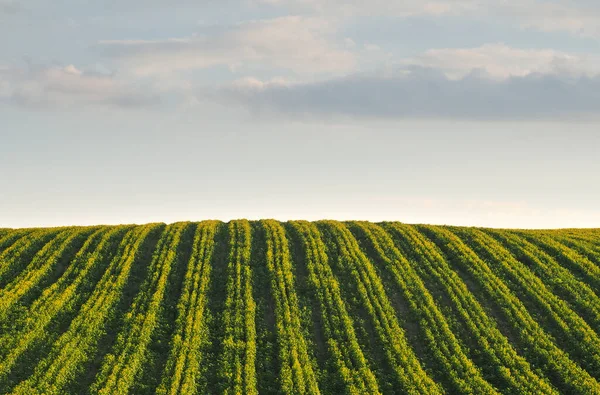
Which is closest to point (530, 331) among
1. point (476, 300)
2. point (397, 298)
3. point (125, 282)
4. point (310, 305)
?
point (476, 300)

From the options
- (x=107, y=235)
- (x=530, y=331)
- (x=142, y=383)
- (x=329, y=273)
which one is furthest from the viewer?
(x=107, y=235)

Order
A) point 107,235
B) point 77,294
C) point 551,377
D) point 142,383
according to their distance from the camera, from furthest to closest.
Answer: point 107,235, point 77,294, point 551,377, point 142,383

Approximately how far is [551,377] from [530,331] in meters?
4.74

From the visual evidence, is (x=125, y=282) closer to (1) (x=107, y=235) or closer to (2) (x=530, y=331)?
(1) (x=107, y=235)

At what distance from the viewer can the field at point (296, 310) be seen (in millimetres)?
37906

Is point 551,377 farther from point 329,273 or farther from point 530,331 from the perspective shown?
point 329,273

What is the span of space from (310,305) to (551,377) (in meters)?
15.5

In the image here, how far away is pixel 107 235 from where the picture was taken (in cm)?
5662

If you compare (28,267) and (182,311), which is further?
(28,267)

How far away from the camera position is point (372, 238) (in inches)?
2254

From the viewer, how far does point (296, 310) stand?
146 ft

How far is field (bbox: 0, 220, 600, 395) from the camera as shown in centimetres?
3791

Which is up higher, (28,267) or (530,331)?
(28,267)

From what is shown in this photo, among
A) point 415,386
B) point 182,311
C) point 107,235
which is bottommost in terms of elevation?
point 415,386
